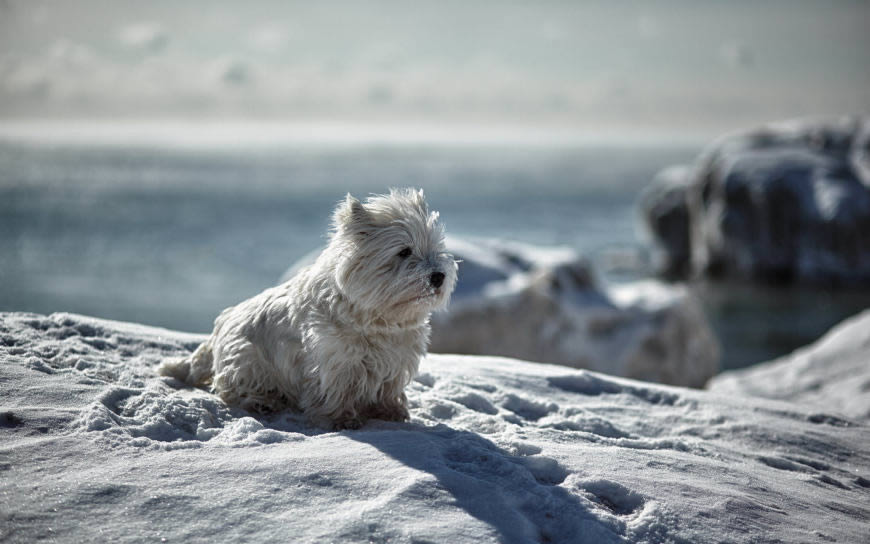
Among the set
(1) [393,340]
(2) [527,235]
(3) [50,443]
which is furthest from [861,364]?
(2) [527,235]

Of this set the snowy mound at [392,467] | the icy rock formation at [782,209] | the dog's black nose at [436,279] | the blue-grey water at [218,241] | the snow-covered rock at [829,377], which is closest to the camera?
the snowy mound at [392,467]

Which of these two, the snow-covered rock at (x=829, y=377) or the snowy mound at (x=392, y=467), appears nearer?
the snowy mound at (x=392, y=467)

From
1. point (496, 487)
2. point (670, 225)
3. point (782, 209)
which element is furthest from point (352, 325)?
point (670, 225)

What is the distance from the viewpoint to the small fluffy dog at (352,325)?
4.05 m

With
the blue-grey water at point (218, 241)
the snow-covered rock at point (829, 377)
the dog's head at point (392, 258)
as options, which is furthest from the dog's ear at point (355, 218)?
the blue-grey water at point (218, 241)

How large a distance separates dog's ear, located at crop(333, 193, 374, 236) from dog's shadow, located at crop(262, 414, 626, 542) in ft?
3.94

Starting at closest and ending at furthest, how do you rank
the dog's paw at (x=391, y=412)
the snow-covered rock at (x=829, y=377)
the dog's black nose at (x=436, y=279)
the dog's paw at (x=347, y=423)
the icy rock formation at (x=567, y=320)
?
the dog's black nose at (x=436, y=279) → the dog's paw at (x=347, y=423) → the dog's paw at (x=391, y=412) → the snow-covered rock at (x=829, y=377) → the icy rock formation at (x=567, y=320)

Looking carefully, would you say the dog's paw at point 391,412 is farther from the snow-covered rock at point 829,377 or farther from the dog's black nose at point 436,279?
the snow-covered rock at point 829,377

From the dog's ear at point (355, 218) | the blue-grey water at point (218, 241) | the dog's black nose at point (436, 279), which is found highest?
the dog's ear at point (355, 218)

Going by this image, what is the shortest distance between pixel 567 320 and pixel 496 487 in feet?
29.5

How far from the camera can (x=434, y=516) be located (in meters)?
3.09

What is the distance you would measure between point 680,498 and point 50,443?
323cm

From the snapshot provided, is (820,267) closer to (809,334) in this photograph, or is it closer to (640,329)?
(809,334)

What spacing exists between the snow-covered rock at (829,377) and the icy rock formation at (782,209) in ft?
71.8
